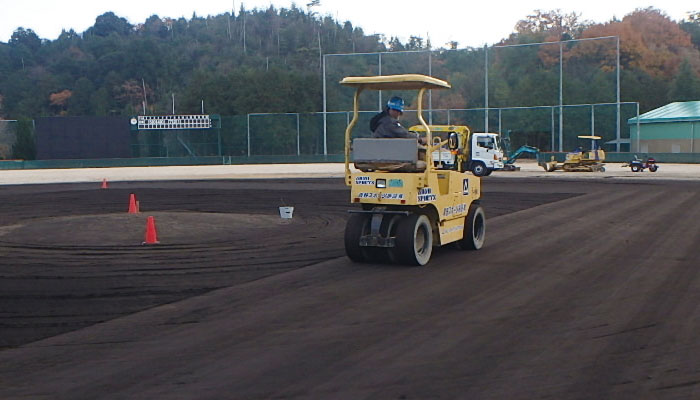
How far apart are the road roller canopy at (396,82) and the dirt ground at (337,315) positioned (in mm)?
2553

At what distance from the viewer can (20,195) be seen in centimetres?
2623

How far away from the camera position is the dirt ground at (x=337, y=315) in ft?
18.5

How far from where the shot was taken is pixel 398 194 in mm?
10156

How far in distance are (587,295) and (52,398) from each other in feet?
18.7

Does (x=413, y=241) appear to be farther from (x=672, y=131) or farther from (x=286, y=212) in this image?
(x=672, y=131)

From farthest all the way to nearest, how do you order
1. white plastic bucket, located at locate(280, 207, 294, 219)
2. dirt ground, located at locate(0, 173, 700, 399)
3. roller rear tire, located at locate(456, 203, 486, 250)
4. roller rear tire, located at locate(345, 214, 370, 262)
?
white plastic bucket, located at locate(280, 207, 294, 219), roller rear tire, located at locate(456, 203, 486, 250), roller rear tire, located at locate(345, 214, 370, 262), dirt ground, located at locate(0, 173, 700, 399)

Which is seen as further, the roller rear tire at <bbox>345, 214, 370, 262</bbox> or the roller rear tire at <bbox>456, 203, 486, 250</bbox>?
the roller rear tire at <bbox>456, 203, 486, 250</bbox>

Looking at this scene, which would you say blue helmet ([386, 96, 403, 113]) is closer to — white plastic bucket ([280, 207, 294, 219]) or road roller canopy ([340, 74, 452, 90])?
road roller canopy ([340, 74, 452, 90])

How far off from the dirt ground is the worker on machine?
1822 millimetres

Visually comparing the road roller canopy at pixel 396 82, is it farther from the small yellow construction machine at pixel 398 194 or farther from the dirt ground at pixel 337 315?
the dirt ground at pixel 337 315

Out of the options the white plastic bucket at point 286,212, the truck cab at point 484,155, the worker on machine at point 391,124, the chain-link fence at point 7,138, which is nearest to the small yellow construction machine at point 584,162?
the truck cab at point 484,155

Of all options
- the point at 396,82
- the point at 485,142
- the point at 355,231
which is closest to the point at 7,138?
the point at 485,142

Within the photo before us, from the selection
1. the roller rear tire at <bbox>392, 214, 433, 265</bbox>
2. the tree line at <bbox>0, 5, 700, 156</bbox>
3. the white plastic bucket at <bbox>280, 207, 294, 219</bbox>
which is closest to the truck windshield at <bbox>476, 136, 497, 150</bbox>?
the tree line at <bbox>0, 5, 700, 156</bbox>

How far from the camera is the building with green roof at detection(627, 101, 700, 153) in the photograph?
171 feet
